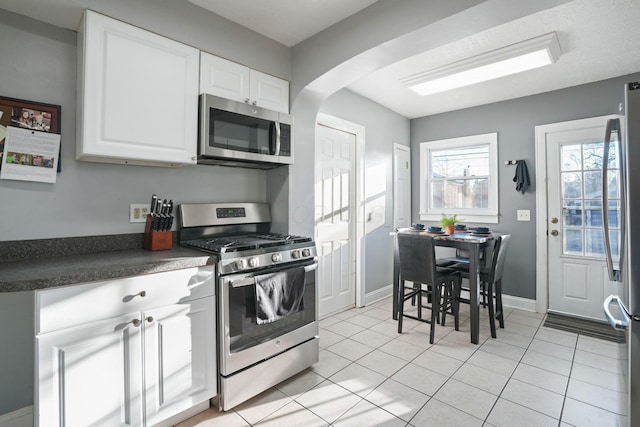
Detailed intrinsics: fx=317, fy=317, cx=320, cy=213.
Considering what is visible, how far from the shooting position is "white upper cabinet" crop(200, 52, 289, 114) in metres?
2.11

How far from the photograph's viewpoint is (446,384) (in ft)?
7.13

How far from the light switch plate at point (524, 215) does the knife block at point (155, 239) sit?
150 inches

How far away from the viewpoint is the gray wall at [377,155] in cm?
368

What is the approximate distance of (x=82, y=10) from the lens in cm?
165

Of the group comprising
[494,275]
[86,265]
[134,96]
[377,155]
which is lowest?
[494,275]

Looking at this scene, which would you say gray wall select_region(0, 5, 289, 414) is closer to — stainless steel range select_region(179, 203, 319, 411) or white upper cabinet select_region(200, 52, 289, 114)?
white upper cabinet select_region(200, 52, 289, 114)

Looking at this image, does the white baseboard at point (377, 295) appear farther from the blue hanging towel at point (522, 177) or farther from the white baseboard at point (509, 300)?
the blue hanging towel at point (522, 177)

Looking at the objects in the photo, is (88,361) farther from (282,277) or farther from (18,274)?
(282,277)

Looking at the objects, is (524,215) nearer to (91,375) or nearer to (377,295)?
(377,295)

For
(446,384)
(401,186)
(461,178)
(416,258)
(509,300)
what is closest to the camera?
(446,384)

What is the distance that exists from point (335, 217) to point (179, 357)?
7.12 ft

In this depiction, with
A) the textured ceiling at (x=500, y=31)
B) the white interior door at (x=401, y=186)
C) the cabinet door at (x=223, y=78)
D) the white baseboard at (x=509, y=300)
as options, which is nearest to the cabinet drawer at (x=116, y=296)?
the cabinet door at (x=223, y=78)

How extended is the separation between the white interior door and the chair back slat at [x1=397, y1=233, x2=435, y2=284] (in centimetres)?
134

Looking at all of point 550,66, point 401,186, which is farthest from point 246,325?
point 550,66
